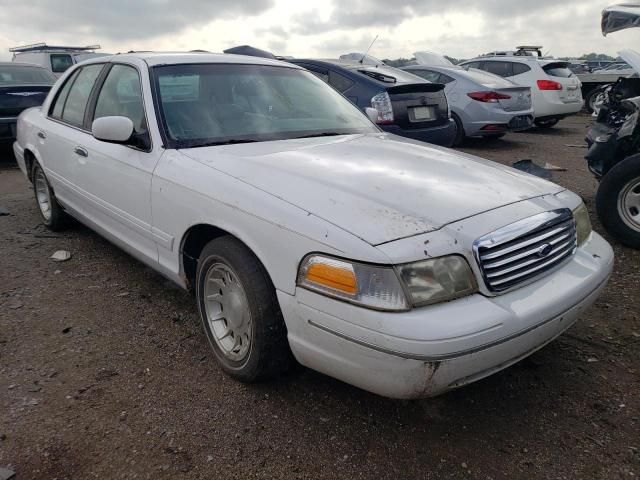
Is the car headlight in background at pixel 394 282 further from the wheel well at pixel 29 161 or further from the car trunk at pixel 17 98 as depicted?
the car trunk at pixel 17 98

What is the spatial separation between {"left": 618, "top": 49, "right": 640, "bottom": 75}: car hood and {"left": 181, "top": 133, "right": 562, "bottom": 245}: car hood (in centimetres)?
279

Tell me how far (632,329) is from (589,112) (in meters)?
14.9

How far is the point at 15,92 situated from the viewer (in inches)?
293

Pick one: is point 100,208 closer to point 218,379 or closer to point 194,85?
point 194,85

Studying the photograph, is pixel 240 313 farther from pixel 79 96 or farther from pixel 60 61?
pixel 60 61

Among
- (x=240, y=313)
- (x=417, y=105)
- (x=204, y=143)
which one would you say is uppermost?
(x=204, y=143)

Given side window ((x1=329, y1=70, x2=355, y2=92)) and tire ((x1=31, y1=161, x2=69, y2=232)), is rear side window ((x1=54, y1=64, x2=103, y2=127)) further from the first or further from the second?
side window ((x1=329, y1=70, x2=355, y2=92))

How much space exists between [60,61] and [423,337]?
16.5 m

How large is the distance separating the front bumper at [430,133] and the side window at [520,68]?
5.78m

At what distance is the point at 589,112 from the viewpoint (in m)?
15.6

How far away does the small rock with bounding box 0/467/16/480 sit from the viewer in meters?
1.91

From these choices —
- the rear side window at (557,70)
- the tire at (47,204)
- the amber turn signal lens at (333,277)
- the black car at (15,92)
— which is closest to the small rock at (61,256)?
the tire at (47,204)

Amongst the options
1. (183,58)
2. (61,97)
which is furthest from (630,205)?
(61,97)

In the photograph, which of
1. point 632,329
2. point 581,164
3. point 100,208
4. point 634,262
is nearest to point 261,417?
point 100,208
